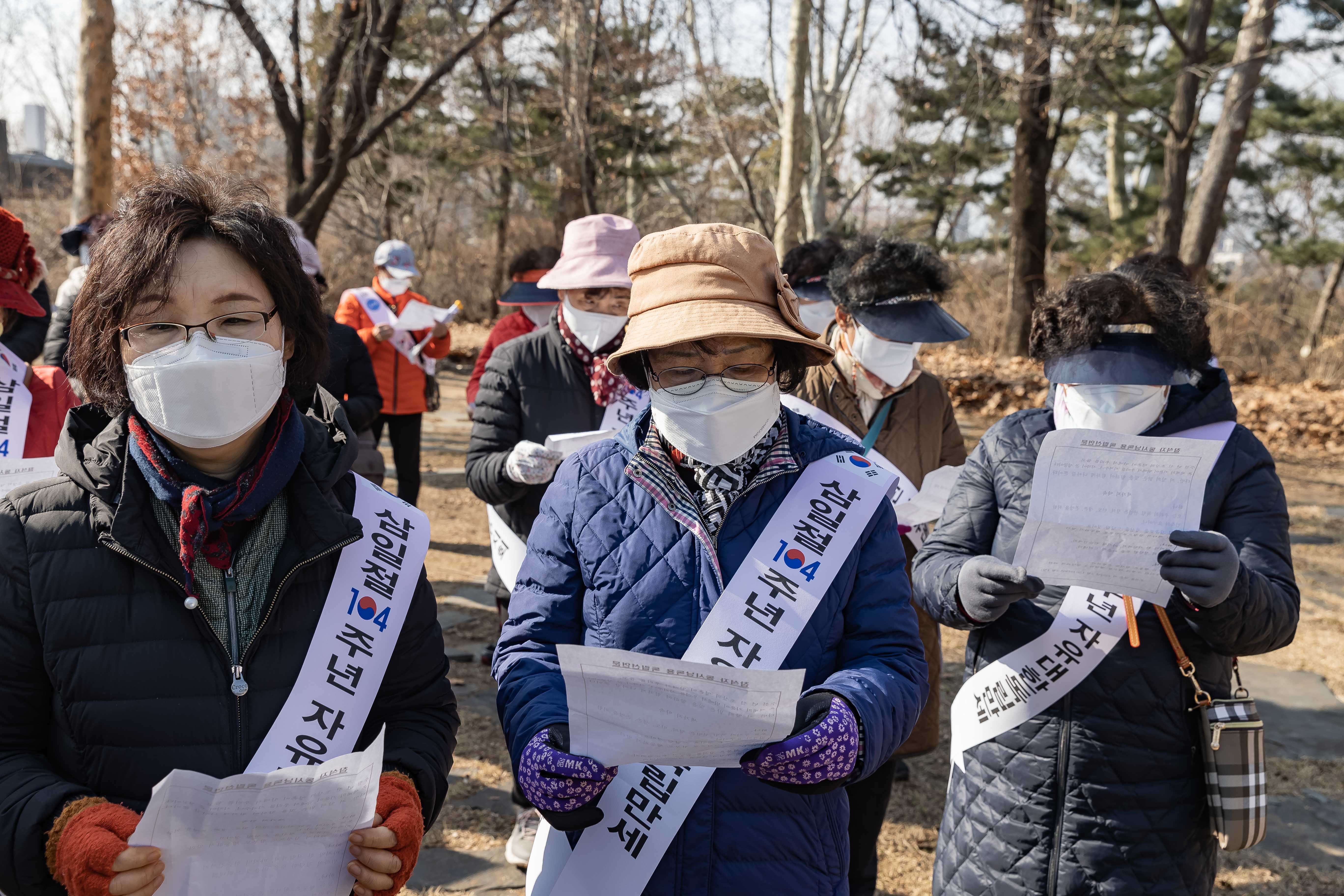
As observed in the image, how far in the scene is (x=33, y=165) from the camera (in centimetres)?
3409

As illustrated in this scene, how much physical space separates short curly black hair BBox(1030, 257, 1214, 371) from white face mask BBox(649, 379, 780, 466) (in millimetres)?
1020

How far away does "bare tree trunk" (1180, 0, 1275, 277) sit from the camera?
12852 millimetres

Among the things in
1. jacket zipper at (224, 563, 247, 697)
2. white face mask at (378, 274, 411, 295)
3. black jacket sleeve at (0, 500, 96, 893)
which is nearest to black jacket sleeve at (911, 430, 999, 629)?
jacket zipper at (224, 563, 247, 697)

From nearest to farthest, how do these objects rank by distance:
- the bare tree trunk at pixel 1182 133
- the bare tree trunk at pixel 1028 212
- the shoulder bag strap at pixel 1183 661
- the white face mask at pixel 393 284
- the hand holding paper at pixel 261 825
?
the hand holding paper at pixel 261 825, the shoulder bag strap at pixel 1183 661, the white face mask at pixel 393 284, the bare tree trunk at pixel 1182 133, the bare tree trunk at pixel 1028 212

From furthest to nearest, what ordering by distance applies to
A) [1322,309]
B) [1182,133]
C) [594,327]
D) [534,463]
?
[1322,309], [1182,133], [594,327], [534,463]

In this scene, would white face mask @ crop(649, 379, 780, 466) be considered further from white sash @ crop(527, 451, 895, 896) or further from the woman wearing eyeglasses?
the woman wearing eyeglasses

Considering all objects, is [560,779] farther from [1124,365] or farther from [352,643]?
[1124,365]

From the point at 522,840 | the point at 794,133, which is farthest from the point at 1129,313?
the point at 794,133

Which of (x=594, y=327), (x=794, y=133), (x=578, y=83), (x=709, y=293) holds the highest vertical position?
(x=578, y=83)

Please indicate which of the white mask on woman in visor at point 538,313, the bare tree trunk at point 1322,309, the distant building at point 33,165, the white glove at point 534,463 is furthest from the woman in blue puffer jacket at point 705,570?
the distant building at point 33,165

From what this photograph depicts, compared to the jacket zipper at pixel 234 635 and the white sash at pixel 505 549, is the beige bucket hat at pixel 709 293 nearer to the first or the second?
the jacket zipper at pixel 234 635

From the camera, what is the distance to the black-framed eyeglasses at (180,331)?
183cm

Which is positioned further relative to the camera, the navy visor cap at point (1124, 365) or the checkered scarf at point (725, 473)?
the navy visor cap at point (1124, 365)

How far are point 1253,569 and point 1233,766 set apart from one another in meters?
0.47
